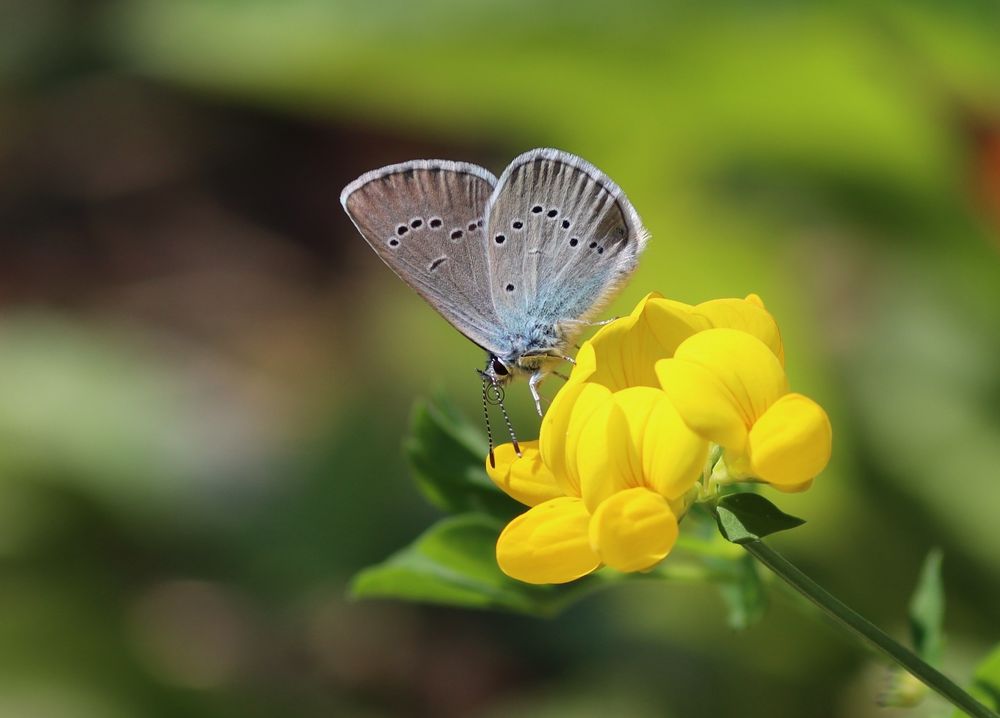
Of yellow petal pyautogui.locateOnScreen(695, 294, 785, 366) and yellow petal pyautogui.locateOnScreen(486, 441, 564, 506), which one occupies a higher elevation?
yellow petal pyautogui.locateOnScreen(695, 294, 785, 366)

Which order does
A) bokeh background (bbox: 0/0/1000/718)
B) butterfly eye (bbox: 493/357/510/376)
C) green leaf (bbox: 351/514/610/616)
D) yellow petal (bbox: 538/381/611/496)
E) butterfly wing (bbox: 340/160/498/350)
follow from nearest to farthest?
yellow petal (bbox: 538/381/611/496) → green leaf (bbox: 351/514/610/616) → butterfly wing (bbox: 340/160/498/350) → butterfly eye (bbox: 493/357/510/376) → bokeh background (bbox: 0/0/1000/718)

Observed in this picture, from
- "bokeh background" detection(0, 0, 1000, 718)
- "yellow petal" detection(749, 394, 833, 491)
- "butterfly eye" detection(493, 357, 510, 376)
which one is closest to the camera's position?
"yellow petal" detection(749, 394, 833, 491)

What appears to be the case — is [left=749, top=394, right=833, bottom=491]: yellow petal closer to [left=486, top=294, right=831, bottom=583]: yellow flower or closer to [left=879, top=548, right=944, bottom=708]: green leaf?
[left=486, top=294, right=831, bottom=583]: yellow flower

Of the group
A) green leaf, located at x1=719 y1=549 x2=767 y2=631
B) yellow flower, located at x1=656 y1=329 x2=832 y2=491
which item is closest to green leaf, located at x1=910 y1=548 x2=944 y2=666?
green leaf, located at x1=719 y1=549 x2=767 y2=631

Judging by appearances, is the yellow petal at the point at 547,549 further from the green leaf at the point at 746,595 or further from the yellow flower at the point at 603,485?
the green leaf at the point at 746,595

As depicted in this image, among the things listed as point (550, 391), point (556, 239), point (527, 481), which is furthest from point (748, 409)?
point (550, 391)

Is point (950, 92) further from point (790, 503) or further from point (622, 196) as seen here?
point (622, 196)

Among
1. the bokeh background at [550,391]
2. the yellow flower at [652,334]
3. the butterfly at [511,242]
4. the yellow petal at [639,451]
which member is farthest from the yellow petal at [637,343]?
the bokeh background at [550,391]

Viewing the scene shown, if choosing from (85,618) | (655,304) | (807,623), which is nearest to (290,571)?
(85,618)
